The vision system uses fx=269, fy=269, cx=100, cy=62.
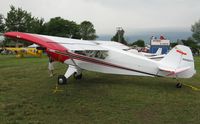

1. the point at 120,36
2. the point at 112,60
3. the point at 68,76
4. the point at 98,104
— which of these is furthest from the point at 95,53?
the point at 120,36

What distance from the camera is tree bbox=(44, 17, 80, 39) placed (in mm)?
71750

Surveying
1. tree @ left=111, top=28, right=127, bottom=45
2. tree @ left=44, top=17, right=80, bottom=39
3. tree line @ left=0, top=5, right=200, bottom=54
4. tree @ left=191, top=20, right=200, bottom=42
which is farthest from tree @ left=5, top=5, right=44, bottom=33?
tree @ left=191, top=20, right=200, bottom=42

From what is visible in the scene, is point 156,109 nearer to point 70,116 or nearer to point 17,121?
point 70,116

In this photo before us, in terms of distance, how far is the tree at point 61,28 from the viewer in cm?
7175

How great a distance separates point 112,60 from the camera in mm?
10469

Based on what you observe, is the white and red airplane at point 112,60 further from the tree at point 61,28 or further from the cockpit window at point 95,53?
the tree at point 61,28

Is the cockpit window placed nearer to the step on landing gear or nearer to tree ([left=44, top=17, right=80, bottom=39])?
the step on landing gear

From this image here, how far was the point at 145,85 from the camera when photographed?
10.4 metres

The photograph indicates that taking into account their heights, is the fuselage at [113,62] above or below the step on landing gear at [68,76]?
above

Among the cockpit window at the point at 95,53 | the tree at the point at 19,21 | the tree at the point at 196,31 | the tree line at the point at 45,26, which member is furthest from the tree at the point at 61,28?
the cockpit window at the point at 95,53

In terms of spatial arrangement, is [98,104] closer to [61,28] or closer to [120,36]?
[120,36]

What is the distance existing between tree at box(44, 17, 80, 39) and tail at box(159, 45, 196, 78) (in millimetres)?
62522

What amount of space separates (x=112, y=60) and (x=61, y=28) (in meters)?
63.7

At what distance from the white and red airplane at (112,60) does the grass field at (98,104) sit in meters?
0.60
